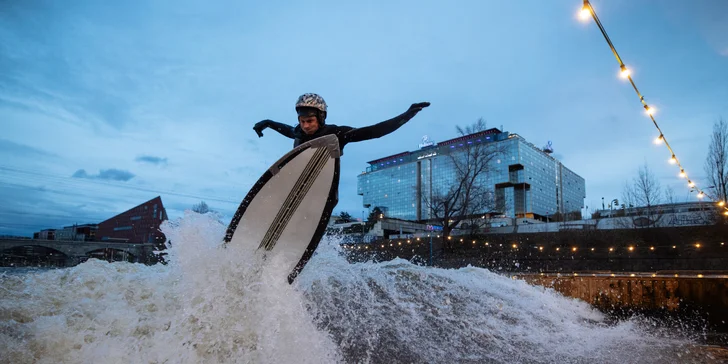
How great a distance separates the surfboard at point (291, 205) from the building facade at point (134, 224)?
58040 mm

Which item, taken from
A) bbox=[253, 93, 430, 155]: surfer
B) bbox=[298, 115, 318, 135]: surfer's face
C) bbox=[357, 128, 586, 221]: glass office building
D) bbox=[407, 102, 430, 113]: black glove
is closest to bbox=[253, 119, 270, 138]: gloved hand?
A: bbox=[253, 93, 430, 155]: surfer

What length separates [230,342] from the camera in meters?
3.37

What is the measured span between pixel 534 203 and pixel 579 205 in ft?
128

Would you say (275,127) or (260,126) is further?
(275,127)

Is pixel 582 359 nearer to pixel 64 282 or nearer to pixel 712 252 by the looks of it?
pixel 64 282

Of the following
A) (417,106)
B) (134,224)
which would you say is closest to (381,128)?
(417,106)

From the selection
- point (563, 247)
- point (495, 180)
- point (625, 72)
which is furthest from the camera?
point (495, 180)

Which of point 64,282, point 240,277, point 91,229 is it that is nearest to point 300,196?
point 240,277

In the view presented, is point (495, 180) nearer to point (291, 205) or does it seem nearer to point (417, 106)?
point (417, 106)

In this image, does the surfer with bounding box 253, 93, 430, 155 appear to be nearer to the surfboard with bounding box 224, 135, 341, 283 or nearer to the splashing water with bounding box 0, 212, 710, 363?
the surfboard with bounding box 224, 135, 341, 283

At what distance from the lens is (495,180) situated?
85.5 meters

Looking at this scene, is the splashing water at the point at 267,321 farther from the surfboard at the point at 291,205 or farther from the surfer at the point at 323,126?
the surfer at the point at 323,126

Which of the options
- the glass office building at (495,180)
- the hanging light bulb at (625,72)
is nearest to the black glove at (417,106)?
the hanging light bulb at (625,72)

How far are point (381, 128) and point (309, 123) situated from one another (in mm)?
1012
